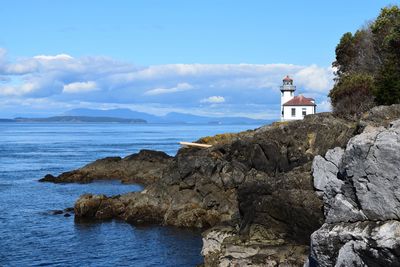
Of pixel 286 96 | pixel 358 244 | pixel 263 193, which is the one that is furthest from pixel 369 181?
pixel 286 96

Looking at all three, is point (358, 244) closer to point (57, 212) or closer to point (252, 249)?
point (252, 249)

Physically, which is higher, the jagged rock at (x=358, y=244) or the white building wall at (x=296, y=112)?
the white building wall at (x=296, y=112)

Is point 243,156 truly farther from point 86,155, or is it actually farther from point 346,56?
point 86,155

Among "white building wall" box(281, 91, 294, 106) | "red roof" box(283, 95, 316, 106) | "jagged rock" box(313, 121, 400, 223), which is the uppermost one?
"white building wall" box(281, 91, 294, 106)

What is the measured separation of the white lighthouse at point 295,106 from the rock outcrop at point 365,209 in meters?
68.7

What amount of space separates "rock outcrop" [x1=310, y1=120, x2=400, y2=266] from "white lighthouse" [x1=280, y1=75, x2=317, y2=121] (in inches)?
2704

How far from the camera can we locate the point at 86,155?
333 ft

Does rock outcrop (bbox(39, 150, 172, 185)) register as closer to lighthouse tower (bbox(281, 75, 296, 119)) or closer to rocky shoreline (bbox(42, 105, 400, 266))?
rocky shoreline (bbox(42, 105, 400, 266))

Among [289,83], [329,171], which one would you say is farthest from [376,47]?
[329,171]

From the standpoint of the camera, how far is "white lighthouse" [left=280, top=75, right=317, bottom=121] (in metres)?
87.0

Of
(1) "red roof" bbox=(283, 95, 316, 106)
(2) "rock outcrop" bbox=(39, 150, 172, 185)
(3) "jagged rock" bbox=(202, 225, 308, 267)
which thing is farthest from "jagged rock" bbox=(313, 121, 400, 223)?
(1) "red roof" bbox=(283, 95, 316, 106)

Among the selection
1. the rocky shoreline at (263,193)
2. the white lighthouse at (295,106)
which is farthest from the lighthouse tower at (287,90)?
the rocky shoreline at (263,193)

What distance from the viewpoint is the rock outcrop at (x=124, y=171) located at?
212 ft

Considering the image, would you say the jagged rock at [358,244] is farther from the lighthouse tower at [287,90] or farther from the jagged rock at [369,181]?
the lighthouse tower at [287,90]
